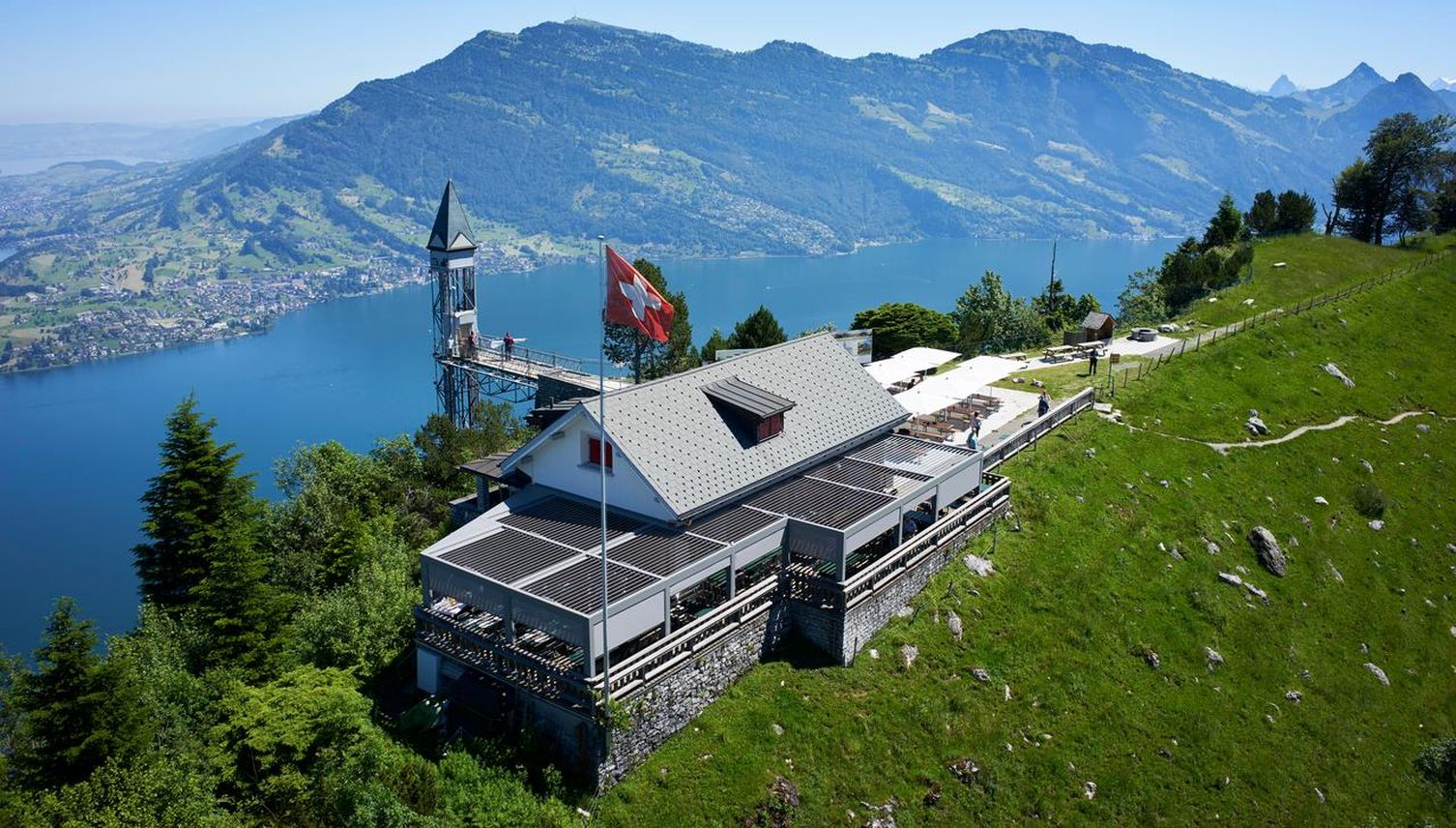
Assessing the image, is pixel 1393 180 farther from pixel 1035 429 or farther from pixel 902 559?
pixel 902 559

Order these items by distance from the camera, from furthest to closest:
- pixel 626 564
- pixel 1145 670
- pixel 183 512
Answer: pixel 183 512
pixel 1145 670
pixel 626 564

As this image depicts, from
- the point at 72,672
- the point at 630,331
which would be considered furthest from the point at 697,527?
the point at 630,331

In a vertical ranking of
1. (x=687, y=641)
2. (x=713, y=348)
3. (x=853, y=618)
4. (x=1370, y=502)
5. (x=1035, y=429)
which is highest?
(x=1035, y=429)

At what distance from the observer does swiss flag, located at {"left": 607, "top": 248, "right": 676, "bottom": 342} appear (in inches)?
813

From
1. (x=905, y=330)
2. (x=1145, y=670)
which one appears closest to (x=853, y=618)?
(x=1145, y=670)

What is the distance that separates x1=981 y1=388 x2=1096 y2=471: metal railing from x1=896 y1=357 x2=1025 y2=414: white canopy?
10.9 feet

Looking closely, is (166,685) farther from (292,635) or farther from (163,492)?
(163,492)

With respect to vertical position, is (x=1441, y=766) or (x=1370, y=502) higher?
(x=1370, y=502)

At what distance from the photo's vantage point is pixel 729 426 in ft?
97.1

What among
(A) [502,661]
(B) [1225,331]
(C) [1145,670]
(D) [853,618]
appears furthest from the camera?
(B) [1225,331]

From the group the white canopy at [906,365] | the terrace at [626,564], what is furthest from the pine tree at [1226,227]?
the terrace at [626,564]

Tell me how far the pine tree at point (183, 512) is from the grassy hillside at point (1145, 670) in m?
22.0

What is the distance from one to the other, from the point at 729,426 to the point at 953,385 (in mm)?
17003

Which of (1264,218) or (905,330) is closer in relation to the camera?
(905,330)
